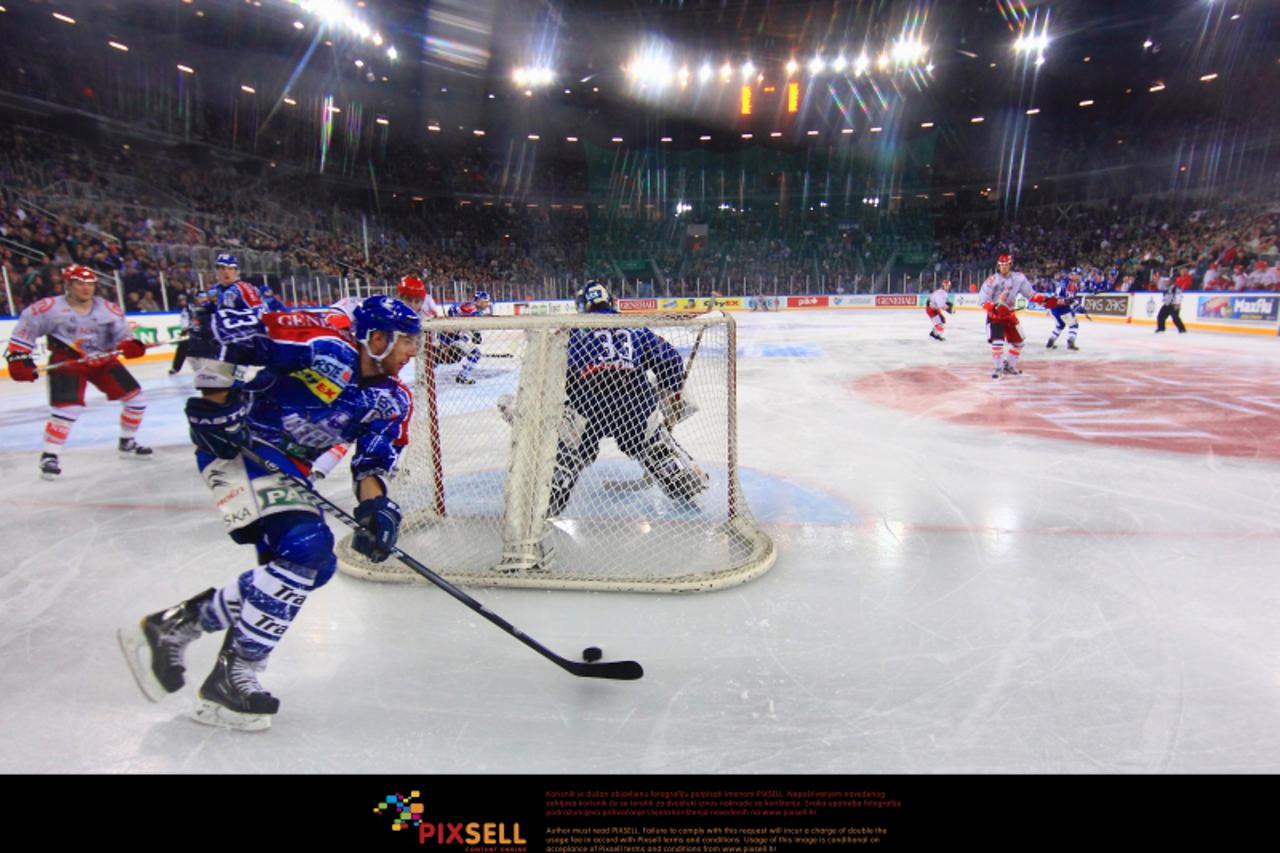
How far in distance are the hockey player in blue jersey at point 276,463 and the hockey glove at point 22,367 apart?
3.65 meters

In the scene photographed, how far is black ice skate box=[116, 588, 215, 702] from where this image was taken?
1948 millimetres

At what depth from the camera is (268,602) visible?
1.83 meters

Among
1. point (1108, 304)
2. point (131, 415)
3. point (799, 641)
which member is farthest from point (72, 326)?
point (1108, 304)

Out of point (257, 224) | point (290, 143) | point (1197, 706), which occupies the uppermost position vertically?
point (290, 143)

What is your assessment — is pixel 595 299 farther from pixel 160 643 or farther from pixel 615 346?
pixel 160 643

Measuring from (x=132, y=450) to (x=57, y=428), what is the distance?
1.54 ft

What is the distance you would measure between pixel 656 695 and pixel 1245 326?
52.5ft

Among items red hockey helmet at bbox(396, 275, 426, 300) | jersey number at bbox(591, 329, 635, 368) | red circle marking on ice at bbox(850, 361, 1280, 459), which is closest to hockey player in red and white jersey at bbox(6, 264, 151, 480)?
red hockey helmet at bbox(396, 275, 426, 300)

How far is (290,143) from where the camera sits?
23.3m

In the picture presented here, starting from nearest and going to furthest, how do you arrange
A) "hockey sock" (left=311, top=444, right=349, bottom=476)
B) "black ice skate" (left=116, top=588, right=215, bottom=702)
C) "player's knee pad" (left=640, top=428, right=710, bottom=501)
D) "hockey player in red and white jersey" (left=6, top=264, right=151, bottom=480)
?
"black ice skate" (left=116, top=588, right=215, bottom=702), "hockey sock" (left=311, top=444, right=349, bottom=476), "player's knee pad" (left=640, top=428, right=710, bottom=501), "hockey player in red and white jersey" (left=6, top=264, right=151, bottom=480)

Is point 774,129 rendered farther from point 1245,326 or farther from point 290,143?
point 1245,326

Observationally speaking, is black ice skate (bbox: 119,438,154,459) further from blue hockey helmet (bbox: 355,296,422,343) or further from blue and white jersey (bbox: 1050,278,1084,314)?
blue and white jersey (bbox: 1050,278,1084,314)
